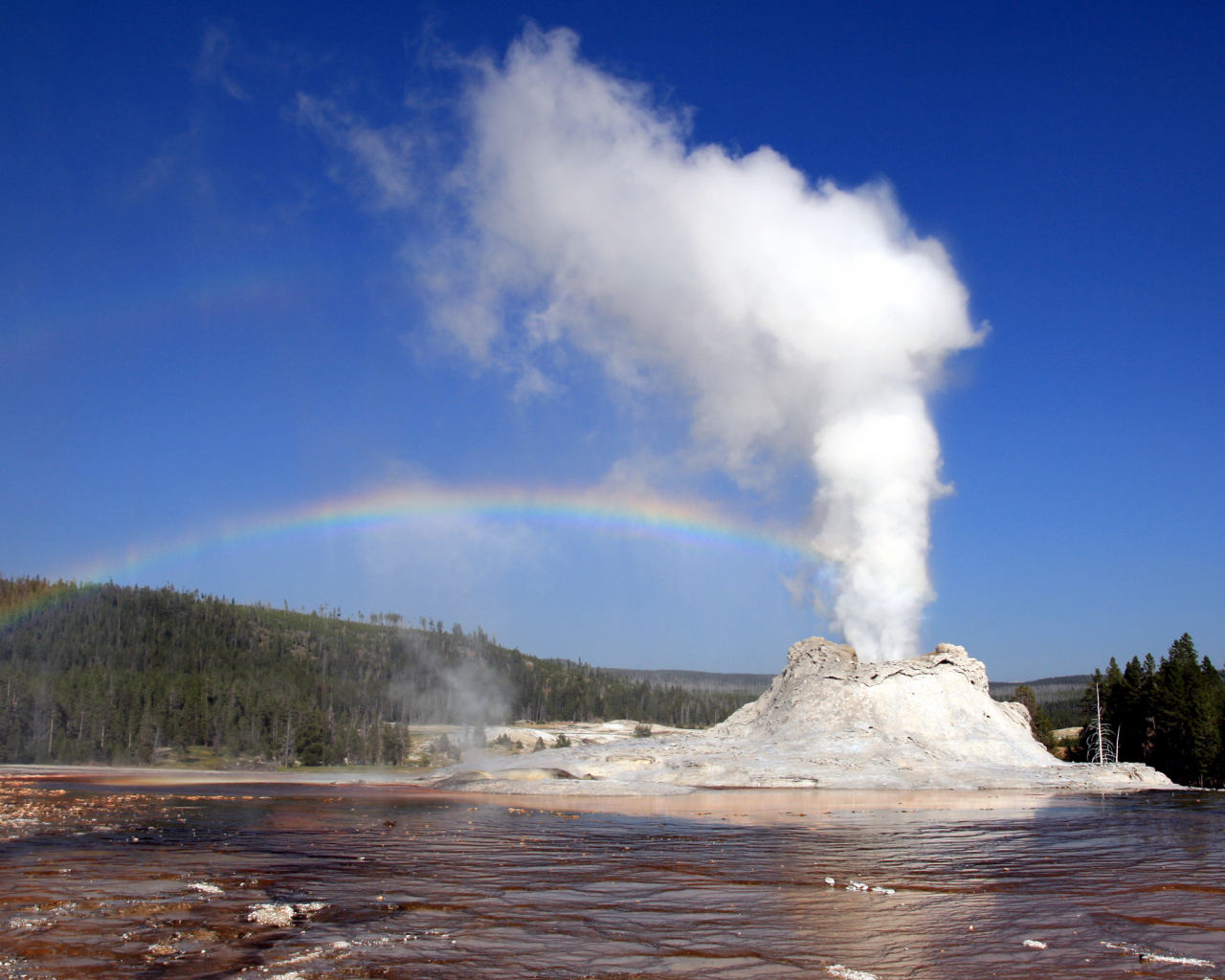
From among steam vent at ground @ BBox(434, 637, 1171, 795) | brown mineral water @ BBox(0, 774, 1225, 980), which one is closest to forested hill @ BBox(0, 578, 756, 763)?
steam vent at ground @ BBox(434, 637, 1171, 795)

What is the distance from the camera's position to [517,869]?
62.4 feet

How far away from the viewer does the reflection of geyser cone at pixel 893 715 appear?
148 ft

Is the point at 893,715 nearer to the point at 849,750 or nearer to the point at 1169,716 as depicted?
the point at 849,750

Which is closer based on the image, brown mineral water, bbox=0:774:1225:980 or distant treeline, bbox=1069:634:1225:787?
brown mineral water, bbox=0:774:1225:980

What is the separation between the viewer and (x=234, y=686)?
109000 millimetres

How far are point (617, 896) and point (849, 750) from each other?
31.8 m

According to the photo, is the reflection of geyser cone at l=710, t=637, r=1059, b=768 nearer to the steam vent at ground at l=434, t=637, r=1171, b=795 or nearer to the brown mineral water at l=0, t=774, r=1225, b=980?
the steam vent at ground at l=434, t=637, r=1171, b=795

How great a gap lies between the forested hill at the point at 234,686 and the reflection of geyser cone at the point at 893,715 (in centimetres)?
4628

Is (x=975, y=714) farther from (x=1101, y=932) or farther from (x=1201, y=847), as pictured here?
(x=1101, y=932)

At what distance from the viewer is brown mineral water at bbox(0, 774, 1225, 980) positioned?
37.0ft

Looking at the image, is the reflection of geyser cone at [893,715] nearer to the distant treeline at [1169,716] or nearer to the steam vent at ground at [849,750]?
the steam vent at ground at [849,750]

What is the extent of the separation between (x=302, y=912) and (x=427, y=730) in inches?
4117

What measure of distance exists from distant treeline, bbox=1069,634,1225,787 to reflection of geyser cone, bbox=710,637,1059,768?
1480cm

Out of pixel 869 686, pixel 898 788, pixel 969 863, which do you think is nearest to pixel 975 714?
pixel 869 686
